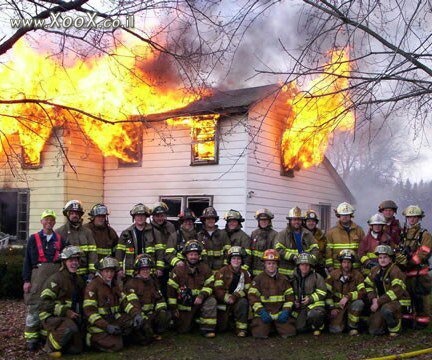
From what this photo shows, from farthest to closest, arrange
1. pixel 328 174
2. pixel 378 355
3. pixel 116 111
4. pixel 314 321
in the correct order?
pixel 328 174 → pixel 116 111 → pixel 314 321 → pixel 378 355

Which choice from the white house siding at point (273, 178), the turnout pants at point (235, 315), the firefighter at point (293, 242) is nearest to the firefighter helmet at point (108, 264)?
the turnout pants at point (235, 315)

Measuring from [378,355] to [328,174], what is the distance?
9907 millimetres

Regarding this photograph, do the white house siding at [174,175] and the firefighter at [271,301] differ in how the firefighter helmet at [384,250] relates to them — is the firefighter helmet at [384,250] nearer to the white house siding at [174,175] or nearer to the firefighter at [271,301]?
the firefighter at [271,301]

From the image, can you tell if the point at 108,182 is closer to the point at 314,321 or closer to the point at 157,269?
the point at 157,269

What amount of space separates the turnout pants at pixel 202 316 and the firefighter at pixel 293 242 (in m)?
1.35

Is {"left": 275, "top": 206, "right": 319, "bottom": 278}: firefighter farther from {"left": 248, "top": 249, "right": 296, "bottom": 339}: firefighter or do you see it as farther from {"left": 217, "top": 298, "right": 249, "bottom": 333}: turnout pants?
{"left": 217, "top": 298, "right": 249, "bottom": 333}: turnout pants

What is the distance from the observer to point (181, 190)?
1273 cm

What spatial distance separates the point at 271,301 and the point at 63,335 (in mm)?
3012

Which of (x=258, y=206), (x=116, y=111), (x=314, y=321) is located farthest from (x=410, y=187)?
(x=314, y=321)

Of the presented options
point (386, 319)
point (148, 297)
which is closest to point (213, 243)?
point (148, 297)

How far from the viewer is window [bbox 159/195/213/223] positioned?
1240cm

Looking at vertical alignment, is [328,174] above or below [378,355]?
above

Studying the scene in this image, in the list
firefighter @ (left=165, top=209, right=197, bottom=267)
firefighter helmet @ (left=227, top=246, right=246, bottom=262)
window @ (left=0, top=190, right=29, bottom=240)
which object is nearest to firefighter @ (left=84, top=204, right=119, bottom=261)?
firefighter @ (left=165, top=209, right=197, bottom=267)

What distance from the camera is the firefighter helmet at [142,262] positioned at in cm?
748
